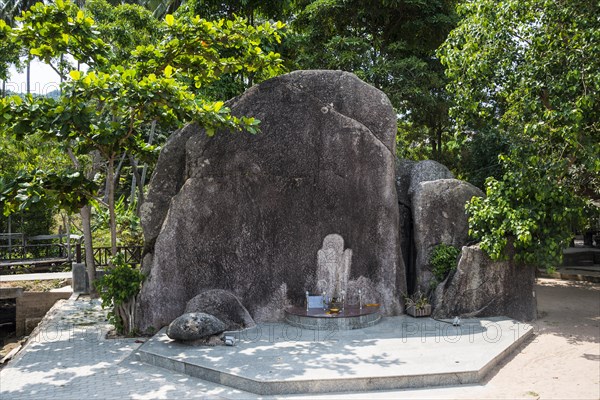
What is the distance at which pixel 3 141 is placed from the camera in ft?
62.1

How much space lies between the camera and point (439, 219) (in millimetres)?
12383

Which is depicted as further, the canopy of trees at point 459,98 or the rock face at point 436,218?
the rock face at point 436,218

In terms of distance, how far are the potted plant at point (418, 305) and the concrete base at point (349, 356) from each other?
35cm

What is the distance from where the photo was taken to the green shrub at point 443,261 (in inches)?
472

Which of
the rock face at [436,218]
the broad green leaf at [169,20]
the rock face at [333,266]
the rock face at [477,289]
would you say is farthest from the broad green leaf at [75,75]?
the rock face at [477,289]

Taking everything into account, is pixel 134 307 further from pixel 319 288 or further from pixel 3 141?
pixel 3 141

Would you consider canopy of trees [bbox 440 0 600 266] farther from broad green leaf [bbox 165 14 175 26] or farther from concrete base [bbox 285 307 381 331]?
broad green leaf [bbox 165 14 175 26]

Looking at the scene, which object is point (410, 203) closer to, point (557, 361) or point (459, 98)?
point (459, 98)

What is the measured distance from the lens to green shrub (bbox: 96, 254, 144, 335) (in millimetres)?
10789

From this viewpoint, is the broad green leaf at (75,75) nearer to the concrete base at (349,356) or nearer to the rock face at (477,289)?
the concrete base at (349,356)

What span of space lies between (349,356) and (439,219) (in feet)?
15.1

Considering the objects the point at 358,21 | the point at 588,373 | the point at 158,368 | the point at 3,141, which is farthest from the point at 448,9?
the point at 3,141

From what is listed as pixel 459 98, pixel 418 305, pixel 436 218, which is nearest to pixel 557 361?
pixel 418 305

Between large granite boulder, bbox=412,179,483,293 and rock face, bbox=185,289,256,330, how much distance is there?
4043 mm
